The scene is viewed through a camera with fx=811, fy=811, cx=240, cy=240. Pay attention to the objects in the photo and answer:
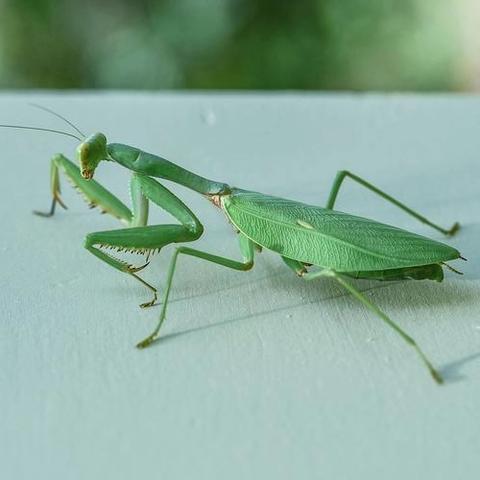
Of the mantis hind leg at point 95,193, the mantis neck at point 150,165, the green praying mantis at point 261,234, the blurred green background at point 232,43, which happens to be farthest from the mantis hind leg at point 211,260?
the blurred green background at point 232,43

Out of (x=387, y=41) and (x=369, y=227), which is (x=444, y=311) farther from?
(x=387, y=41)

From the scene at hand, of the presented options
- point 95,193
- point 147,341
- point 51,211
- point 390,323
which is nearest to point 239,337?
point 147,341

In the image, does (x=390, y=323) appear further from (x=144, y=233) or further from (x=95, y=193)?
(x=95, y=193)

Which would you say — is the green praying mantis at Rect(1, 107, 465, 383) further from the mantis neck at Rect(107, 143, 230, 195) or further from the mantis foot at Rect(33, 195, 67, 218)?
the mantis foot at Rect(33, 195, 67, 218)

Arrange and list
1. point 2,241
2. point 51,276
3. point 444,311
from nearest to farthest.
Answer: point 444,311 → point 51,276 → point 2,241

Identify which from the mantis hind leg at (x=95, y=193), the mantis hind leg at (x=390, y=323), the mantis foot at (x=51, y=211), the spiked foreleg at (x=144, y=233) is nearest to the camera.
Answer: the mantis hind leg at (x=390, y=323)

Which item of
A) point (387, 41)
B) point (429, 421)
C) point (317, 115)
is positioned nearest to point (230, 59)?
point (387, 41)

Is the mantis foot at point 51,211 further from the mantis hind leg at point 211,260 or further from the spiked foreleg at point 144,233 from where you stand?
the mantis hind leg at point 211,260
